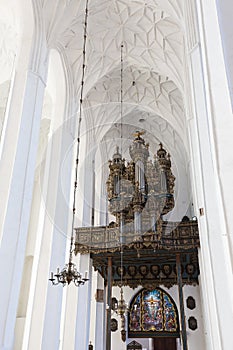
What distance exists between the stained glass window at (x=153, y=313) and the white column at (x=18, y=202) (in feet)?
25.3

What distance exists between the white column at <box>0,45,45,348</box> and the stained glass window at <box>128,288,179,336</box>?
7.71 meters

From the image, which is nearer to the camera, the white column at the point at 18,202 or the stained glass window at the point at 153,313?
the white column at the point at 18,202

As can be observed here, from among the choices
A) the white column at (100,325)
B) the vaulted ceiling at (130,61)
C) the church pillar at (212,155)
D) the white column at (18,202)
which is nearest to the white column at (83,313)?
the white column at (100,325)

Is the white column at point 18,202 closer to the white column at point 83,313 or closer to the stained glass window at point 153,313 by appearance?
the white column at point 83,313

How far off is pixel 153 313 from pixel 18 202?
8.52 metres

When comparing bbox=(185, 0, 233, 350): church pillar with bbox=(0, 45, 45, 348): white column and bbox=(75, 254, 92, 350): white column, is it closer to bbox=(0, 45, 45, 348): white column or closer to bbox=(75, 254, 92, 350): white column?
bbox=(0, 45, 45, 348): white column

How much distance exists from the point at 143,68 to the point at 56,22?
13.9 ft

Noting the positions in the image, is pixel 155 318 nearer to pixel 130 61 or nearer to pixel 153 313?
pixel 153 313

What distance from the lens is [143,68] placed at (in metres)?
12.0

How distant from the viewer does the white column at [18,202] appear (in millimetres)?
5543

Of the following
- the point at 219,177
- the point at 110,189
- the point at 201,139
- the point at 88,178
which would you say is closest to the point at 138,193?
the point at 110,189

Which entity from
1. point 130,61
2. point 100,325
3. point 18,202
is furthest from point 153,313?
point 130,61

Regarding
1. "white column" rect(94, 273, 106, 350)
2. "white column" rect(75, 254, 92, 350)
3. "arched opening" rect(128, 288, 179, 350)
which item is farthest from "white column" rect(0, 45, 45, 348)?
"arched opening" rect(128, 288, 179, 350)

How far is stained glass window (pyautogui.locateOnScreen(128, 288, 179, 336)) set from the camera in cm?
1201
